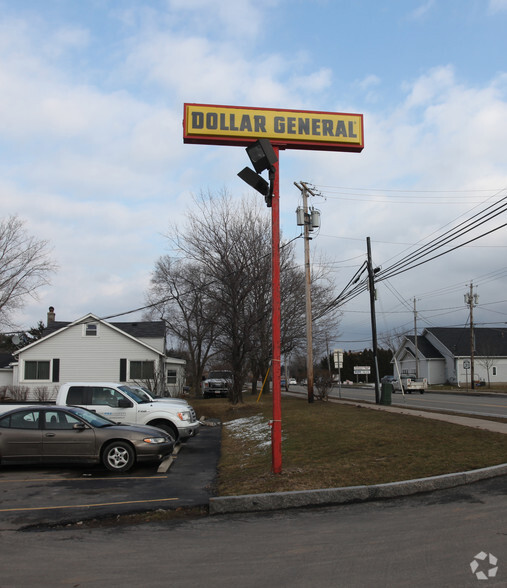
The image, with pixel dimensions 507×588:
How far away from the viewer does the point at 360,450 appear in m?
9.98

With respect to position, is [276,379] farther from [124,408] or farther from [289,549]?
[124,408]

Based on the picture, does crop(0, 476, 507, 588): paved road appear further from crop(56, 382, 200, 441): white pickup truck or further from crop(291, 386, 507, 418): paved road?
crop(291, 386, 507, 418): paved road

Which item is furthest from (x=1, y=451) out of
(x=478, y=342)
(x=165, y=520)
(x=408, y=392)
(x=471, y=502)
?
(x=478, y=342)

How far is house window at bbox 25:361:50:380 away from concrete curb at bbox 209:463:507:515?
91.5ft

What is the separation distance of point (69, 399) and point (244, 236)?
52.4 feet

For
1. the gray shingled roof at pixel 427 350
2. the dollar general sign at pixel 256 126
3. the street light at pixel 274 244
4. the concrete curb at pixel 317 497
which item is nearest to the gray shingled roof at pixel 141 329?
the dollar general sign at pixel 256 126

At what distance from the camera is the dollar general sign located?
9695 mm

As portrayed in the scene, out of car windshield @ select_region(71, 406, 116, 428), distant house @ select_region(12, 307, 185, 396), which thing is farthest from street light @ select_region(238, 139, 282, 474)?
distant house @ select_region(12, 307, 185, 396)

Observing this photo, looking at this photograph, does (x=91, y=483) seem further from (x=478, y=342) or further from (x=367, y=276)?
(x=478, y=342)

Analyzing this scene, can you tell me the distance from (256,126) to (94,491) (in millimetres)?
6751

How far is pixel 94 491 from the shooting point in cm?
844

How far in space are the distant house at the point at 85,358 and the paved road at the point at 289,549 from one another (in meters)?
26.0

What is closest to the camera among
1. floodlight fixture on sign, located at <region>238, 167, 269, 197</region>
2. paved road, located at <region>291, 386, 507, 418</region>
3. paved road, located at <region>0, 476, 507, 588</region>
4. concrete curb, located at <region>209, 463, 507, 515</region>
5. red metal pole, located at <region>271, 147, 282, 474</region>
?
paved road, located at <region>0, 476, 507, 588</region>

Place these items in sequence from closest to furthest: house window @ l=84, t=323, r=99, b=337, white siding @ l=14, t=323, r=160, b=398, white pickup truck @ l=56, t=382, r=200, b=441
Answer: white pickup truck @ l=56, t=382, r=200, b=441, white siding @ l=14, t=323, r=160, b=398, house window @ l=84, t=323, r=99, b=337
